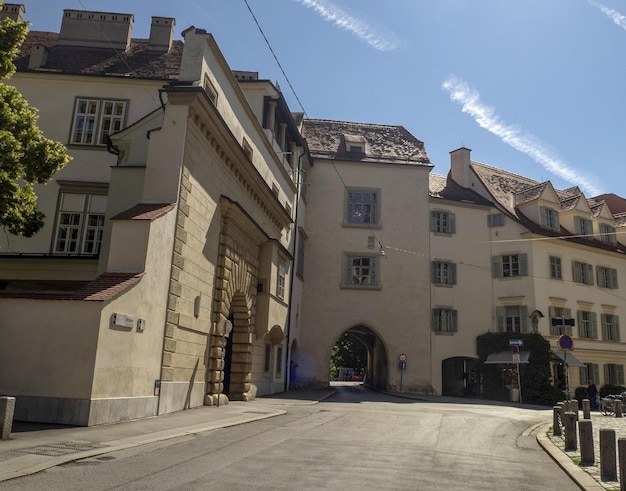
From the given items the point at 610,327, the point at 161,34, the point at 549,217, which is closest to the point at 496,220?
the point at 549,217

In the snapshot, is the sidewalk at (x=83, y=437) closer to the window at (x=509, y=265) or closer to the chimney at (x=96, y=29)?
the chimney at (x=96, y=29)

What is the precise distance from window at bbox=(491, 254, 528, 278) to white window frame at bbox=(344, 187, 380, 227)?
7849 mm

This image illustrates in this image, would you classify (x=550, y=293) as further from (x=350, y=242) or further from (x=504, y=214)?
(x=350, y=242)

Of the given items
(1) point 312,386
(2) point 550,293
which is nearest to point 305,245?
(1) point 312,386

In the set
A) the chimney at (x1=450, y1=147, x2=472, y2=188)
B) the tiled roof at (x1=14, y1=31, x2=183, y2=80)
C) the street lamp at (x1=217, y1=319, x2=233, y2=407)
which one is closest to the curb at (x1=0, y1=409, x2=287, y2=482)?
the street lamp at (x1=217, y1=319, x2=233, y2=407)

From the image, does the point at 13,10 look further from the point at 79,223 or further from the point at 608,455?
the point at 608,455

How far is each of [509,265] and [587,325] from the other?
641 cm

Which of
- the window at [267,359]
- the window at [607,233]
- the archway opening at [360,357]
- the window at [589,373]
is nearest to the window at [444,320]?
the archway opening at [360,357]

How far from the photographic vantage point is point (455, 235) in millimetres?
36094

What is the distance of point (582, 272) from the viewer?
1458 inches

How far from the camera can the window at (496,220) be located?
119ft

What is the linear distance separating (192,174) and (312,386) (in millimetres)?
20770

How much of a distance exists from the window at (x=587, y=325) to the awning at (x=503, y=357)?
516 centimetres

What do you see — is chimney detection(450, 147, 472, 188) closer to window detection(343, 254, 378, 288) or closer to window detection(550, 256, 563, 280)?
window detection(550, 256, 563, 280)
